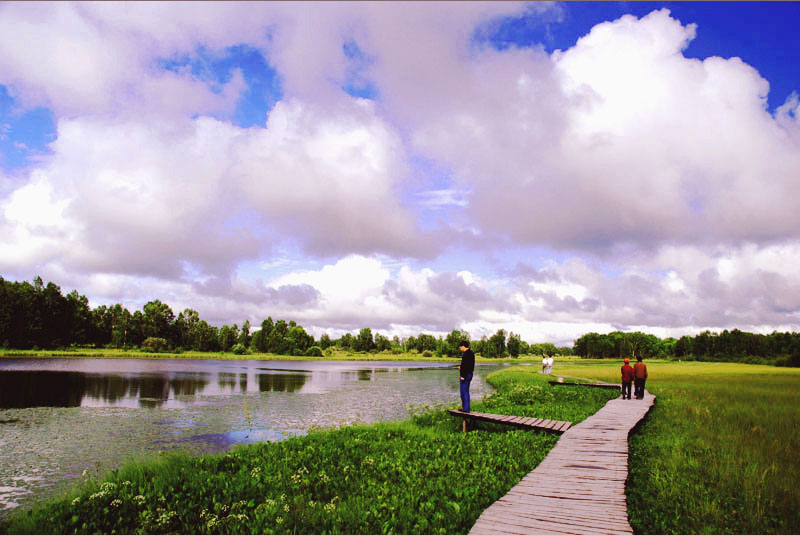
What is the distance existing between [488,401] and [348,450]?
16532 millimetres

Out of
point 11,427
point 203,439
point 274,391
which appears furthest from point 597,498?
point 274,391

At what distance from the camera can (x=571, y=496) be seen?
938 centimetres

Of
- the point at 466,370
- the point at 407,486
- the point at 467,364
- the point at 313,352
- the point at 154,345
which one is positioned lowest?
the point at 313,352

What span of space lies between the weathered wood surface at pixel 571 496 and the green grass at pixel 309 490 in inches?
28.6

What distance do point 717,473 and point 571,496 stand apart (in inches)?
201

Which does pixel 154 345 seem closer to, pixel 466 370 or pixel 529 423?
pixel 466 370

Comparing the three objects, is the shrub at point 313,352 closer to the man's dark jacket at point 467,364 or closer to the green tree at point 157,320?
the green tree at point 157,320

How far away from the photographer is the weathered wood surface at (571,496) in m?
7.85

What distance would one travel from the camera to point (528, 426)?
17641 mm

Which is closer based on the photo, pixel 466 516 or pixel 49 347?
pixel 466 516

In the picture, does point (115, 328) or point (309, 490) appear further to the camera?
point (115, 328)

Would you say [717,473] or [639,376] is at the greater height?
[639,376]

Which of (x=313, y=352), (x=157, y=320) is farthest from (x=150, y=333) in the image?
(x=313, y=352)

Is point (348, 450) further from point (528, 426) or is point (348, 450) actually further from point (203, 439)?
point (203, 439)
